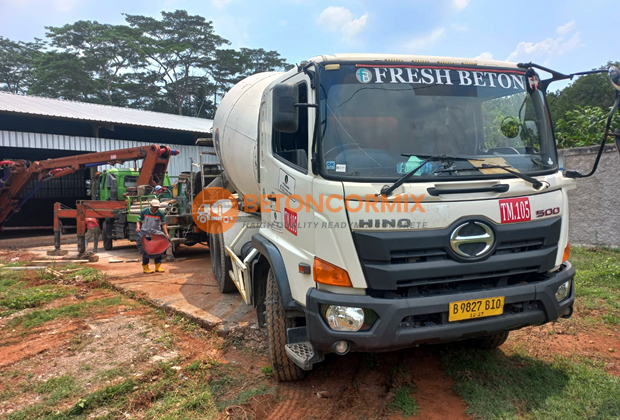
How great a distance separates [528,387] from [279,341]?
6.54 feet

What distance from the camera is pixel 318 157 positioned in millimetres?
2969

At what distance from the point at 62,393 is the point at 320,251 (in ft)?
8.44

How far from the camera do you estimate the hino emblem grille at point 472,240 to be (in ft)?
9.23

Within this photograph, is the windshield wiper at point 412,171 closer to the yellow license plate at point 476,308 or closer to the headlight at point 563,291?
the yellow license plate at point 476,308

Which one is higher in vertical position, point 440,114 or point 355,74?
point 355,74

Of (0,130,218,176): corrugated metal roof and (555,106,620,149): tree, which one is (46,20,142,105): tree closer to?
(0,130,218,176): corrugated metal roof

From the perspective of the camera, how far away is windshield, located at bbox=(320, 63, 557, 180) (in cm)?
299

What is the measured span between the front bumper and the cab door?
0.29 meters

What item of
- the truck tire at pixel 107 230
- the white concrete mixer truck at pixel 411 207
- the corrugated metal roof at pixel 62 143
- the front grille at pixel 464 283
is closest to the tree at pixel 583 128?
the white concrete mixer truck at pixel 411 207

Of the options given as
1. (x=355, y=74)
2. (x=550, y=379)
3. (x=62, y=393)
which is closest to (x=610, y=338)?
(x=550, y=379)

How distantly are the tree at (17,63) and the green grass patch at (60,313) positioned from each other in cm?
3772

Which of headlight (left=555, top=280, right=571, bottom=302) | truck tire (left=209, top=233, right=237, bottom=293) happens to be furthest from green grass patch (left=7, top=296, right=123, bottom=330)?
headlight (left=555, top=280, right=571, bottom=302)

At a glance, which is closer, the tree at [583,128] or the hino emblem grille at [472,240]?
the hino emblem grille at [472,240]

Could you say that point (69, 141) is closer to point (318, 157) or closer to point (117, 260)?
point (117, 260)
